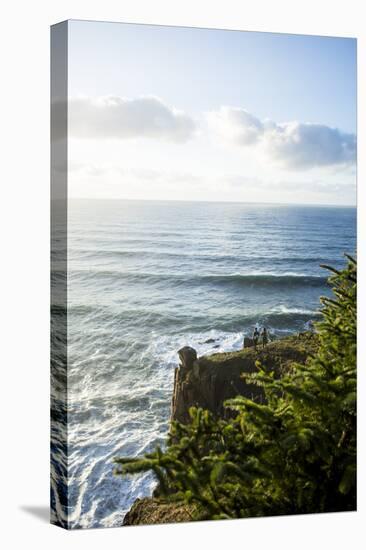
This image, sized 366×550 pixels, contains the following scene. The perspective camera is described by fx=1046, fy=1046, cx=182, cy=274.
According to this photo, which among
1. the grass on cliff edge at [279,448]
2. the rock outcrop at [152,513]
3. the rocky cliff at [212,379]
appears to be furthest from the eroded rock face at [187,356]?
the rock outcrop at [152,513]

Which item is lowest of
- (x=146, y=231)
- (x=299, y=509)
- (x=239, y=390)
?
(x=299, y=509)

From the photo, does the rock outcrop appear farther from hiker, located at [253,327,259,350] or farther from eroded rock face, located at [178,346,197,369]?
hiker, located at [253,327,259,350]

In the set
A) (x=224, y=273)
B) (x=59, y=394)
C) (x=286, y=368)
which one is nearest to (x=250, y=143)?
(x=224, y=273)

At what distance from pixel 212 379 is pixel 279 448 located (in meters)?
0.74

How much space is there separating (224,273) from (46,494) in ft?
7.74

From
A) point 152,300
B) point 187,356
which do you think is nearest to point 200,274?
point 152,300

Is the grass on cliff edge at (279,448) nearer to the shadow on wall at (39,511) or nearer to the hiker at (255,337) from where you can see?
the hiker at (255,337)

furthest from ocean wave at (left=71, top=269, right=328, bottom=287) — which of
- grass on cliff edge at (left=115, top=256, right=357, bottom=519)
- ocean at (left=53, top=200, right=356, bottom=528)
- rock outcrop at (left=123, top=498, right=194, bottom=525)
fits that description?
rock outcrop at (left=123, top=498, right=194, bottom=525)

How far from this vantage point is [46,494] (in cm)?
857

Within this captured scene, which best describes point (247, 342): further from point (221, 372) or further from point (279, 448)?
point (279, 448)

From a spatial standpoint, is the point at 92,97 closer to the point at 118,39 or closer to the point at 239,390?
the point at 118,39

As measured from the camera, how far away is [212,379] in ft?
26.5

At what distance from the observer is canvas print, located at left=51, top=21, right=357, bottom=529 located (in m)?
7.62

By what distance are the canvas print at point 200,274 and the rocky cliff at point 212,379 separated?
0.01m
